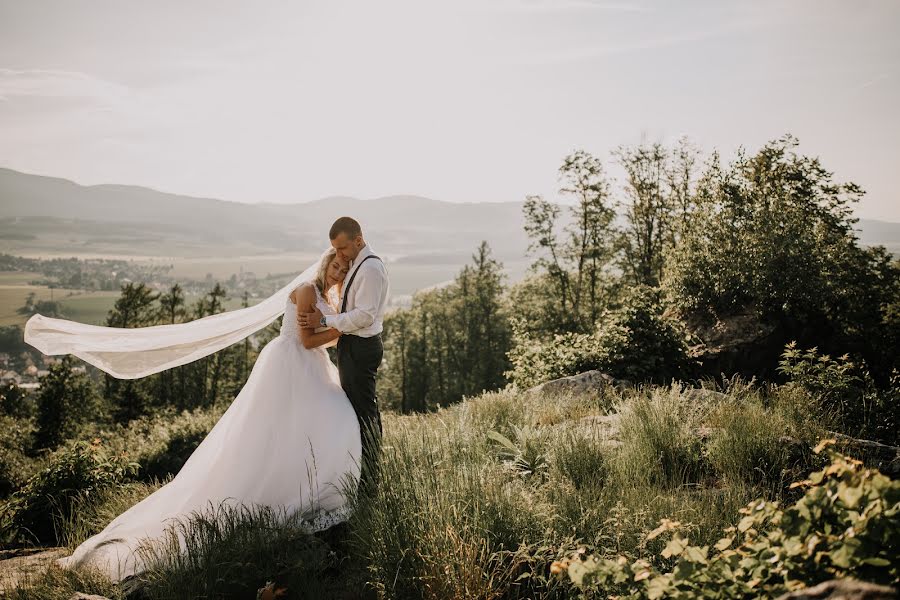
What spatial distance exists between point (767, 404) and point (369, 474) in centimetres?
546

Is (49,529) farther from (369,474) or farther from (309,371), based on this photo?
(369,474)

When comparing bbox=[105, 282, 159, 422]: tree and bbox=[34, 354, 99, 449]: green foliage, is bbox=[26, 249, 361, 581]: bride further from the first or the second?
bbox=[105, 282, 159, 422]: tree

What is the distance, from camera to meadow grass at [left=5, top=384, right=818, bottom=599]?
12.1ft

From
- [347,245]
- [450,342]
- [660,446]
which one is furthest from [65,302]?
[660,446]

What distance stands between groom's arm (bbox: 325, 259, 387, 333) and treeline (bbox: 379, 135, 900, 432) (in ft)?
Answer: 4.23

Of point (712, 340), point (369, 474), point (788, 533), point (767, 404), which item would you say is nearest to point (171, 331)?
point (369, 474)

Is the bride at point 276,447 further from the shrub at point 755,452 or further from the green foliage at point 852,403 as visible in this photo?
the green foliage at point 852,403

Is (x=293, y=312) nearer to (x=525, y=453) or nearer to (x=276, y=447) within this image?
(x=276, y=447)

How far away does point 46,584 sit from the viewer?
13.7 feet

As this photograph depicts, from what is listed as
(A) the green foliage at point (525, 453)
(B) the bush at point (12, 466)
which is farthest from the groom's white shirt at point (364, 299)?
(B) the bush at point (12, 466)

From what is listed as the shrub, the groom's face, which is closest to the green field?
the groom's face

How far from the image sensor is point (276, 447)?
5398 millimetres

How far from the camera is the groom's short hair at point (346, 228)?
5.61m

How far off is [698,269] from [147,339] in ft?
37.3
